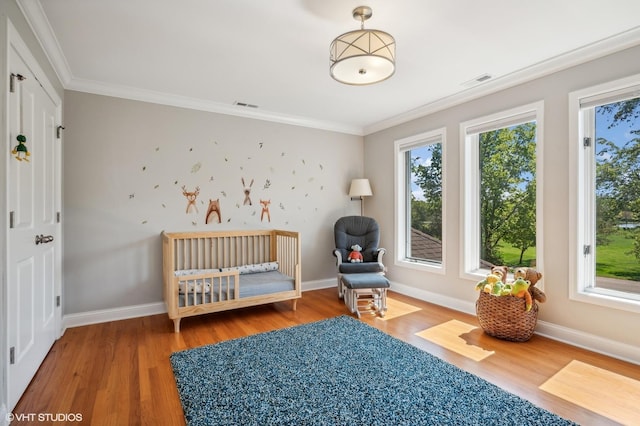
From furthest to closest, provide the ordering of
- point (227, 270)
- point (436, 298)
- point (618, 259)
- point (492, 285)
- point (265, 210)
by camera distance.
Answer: point (265, 210), point (436, 298), point (227, 270), point (492, 285), point (618, 259)

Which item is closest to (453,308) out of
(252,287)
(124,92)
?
(252,287)

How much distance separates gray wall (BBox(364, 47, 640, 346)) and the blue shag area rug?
125cm

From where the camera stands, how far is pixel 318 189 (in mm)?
4613

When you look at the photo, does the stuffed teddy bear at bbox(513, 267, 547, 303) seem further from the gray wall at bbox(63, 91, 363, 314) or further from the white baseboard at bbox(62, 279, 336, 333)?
the white baseboard at bbox(62, 279, 336, 333)

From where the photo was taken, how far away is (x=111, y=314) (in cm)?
325

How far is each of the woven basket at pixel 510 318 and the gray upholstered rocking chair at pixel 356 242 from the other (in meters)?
1.30

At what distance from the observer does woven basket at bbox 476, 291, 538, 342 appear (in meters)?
2.68

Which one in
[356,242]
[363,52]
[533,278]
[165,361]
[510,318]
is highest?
[363,52]

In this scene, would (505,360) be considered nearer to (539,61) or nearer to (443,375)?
(443,375)

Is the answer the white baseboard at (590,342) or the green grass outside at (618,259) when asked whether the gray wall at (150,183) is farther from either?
the green grass outside at (618,259)

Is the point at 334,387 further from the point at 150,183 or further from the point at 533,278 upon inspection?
the point at 150,183

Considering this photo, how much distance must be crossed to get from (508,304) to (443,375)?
3.34 feet

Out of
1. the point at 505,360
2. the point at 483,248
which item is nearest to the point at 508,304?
the point at 505,360

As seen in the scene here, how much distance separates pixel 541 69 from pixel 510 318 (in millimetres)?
2210
